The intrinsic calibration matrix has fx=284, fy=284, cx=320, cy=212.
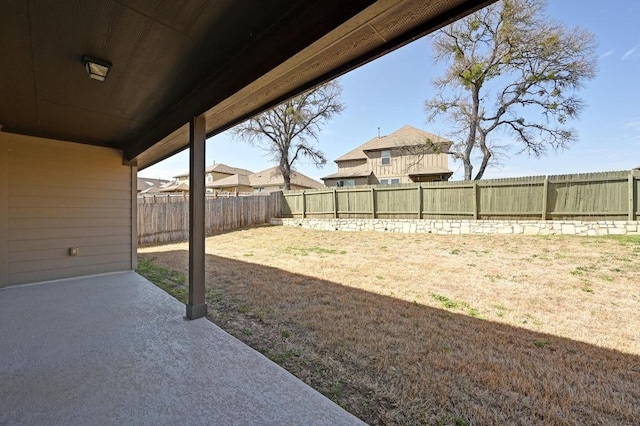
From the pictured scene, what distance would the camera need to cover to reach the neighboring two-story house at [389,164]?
16.1 metres

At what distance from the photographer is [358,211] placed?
36.1 ft

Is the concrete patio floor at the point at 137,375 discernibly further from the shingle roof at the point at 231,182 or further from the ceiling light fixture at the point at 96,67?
the shingle roof at the point at 231,182

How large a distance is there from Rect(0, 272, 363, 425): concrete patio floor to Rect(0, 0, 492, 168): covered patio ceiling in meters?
2.11

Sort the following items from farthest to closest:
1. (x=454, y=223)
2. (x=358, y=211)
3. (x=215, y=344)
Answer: (x=358, y=211) < (x=454, y=223) < (x=215, y=344)

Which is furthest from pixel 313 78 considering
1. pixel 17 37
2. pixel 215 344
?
pixel 215 344

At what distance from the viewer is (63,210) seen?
4605 mm

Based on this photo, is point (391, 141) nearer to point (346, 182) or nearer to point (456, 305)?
point (346, 182)

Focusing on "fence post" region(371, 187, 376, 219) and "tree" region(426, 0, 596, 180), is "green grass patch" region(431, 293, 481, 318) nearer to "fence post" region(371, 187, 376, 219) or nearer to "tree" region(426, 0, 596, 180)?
"fence post" region(371, 187, 376, 219)

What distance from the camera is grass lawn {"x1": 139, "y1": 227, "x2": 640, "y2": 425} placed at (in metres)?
1.79

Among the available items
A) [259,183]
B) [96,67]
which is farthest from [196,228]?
[259,183]

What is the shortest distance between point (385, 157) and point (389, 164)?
0.54 metres

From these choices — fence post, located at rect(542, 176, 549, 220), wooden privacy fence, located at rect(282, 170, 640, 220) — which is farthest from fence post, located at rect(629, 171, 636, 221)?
fence post, located at rect(542, 176, 549, 220)

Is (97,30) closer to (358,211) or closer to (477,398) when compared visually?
(477,398)

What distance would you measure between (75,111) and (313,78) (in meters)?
3.14
